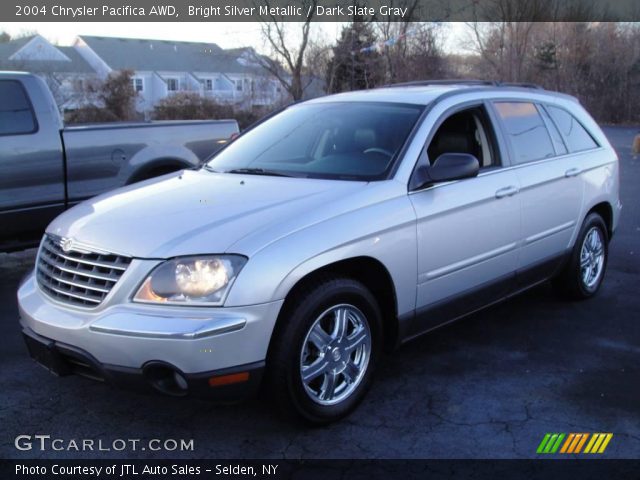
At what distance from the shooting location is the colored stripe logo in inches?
132

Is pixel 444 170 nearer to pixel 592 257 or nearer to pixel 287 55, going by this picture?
pixel 592 257

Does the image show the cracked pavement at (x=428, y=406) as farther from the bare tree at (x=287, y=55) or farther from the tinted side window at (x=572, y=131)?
the bare tree at (x=287, y=55)

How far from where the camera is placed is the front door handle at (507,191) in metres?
4.51

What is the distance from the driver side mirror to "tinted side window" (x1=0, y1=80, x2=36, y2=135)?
4113 mm

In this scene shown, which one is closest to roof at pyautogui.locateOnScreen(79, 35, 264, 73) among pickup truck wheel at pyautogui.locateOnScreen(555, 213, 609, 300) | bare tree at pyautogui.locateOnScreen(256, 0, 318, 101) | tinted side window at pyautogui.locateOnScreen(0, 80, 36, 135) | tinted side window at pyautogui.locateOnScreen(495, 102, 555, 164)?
bare tree at pyautogui.locateOnScreen(256, 0, 318, 101)

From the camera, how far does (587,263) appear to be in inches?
226

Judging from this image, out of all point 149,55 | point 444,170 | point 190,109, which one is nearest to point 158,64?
point 149,55

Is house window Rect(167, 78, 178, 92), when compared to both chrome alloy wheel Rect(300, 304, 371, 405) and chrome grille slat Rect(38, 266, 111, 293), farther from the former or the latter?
chrome alloy wheel Rect(300, 304, 371, 405)

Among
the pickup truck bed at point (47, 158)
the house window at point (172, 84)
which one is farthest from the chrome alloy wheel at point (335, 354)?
the house window at point (172, 84)

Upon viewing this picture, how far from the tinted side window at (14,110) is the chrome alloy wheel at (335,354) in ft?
13.8

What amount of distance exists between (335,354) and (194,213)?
1.05 metres

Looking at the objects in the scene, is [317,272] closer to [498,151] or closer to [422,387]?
[422,387]
